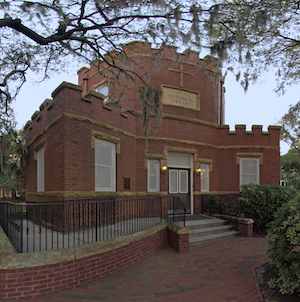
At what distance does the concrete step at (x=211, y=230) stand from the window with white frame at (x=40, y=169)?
5.67 meters

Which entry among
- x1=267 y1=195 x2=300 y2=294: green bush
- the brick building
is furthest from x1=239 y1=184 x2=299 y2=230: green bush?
x1=267 y1=195 x2=300 y2=294: green bush

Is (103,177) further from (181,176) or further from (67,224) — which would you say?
(181,176)

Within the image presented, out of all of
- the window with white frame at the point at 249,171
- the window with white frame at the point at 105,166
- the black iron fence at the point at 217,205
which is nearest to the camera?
the window with white frame at the point at 105,166

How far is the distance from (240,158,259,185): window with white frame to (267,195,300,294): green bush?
777 centimetres

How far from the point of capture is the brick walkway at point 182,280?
4.21m

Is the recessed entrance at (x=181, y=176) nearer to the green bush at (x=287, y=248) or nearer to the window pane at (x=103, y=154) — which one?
the window pane at (x=103, y=154)

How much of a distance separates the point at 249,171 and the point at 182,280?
9017mm

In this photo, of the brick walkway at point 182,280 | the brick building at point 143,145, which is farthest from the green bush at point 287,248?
the brick building at point 143,145

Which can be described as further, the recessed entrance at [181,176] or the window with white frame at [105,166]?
the recessed entrance at [181,176]

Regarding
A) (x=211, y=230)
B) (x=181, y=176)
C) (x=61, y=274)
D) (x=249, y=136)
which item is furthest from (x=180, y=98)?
(x=61, y=274)

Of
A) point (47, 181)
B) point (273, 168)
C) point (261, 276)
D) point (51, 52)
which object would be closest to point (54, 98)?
point (51, 52)

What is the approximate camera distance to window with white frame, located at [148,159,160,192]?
415 inches

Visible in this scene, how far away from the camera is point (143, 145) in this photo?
1041 centimetres

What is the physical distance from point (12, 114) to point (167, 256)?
8948 mm
